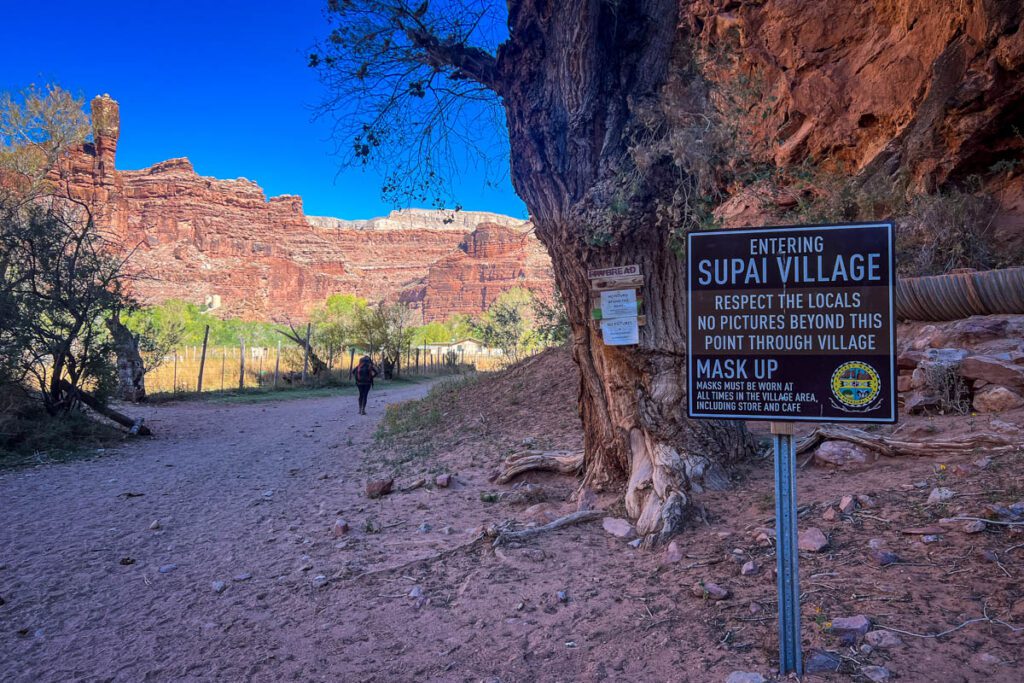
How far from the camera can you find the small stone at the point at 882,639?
2.59m

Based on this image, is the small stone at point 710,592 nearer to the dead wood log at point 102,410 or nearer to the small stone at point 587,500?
the small stone at point 587,500

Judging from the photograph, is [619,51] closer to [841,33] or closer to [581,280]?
[581,280]

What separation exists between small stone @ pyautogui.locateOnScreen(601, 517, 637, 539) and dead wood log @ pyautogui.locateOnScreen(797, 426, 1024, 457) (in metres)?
1.70

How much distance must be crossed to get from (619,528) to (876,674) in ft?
6.72

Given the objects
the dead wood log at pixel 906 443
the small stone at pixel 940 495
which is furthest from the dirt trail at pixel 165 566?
the dead wood log at pixel 906 443

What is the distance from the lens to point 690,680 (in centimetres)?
258

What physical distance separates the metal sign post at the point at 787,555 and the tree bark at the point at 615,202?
189cm

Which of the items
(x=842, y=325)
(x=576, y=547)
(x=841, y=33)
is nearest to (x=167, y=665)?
(x=576, y=547)

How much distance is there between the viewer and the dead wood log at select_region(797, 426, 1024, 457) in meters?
4.35

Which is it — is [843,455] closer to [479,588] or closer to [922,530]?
[922,530]

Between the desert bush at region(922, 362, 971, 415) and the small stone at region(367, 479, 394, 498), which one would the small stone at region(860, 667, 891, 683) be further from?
the small stone at region(367, 479, 394, 498)

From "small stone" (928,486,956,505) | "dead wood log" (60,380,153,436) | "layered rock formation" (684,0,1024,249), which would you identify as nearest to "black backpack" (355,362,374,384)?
"dead wood log" (60,380,153,436)

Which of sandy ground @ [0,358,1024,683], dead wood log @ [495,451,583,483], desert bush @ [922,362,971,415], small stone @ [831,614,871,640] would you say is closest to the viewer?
small stone @ [831,614,871,640]

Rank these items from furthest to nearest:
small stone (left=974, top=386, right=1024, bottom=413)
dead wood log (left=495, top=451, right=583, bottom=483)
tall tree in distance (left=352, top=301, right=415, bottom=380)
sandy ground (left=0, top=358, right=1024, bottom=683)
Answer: tall tree in distance (left=352, top=301, right=415, bottom=380)
dead wood log (left=495, top=451, right=583, bottom=483)
small stone (left=974, top=386, right=1024, bottom=413)
sandy ground (left=0, top=358, right=1024, bottom=683)
